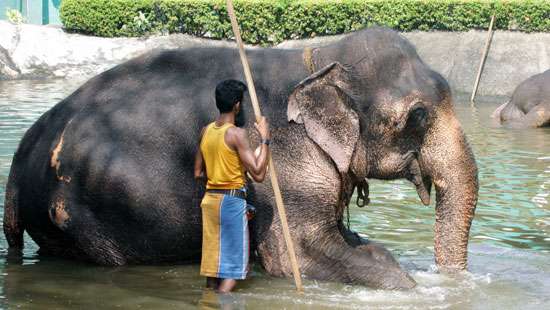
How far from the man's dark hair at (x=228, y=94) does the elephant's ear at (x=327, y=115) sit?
2.17ft

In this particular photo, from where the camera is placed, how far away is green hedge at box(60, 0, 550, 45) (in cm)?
2389

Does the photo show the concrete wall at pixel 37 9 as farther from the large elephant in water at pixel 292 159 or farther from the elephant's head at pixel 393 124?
the elephant's head at pixel 393 124

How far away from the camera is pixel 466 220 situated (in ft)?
24.9

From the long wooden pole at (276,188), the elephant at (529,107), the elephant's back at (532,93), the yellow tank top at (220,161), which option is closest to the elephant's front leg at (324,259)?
the long wooden pole at (276,188)

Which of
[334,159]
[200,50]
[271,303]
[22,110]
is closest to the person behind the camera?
[271,303]

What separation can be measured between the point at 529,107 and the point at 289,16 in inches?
378

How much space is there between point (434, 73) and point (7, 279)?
11.0 feet

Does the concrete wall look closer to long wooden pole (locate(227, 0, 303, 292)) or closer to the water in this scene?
the water

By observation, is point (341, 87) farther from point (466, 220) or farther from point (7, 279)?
point (7, 279)

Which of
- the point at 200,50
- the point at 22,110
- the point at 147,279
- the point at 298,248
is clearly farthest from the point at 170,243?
the point at 22,110

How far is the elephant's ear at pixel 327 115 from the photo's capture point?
7.50 metres

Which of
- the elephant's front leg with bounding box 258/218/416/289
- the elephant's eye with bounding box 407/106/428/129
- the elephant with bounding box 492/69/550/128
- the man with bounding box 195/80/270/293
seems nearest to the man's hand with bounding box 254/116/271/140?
the man with bounding box 195/80/270/293

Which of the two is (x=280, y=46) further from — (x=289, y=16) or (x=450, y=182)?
(x=450, y=182)

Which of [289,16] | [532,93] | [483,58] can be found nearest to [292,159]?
[532,93]
